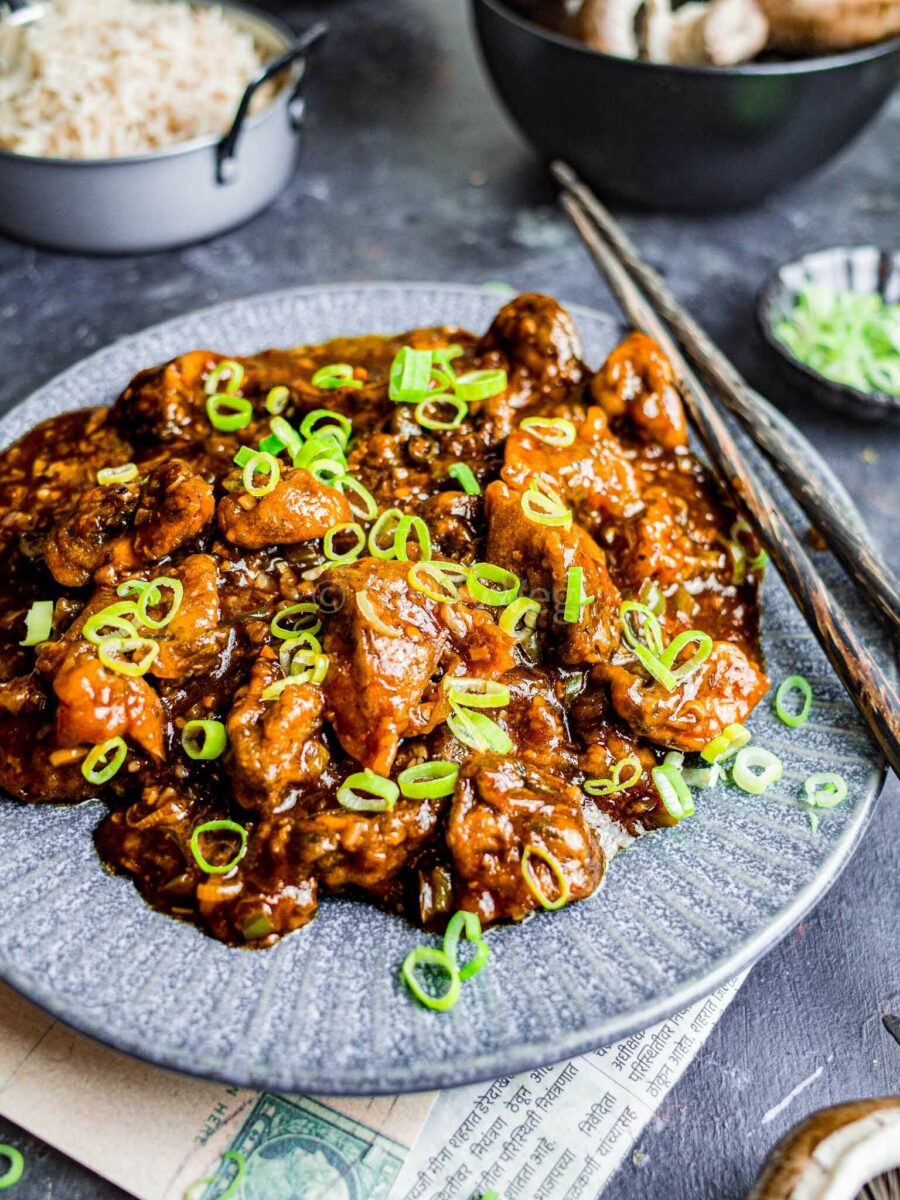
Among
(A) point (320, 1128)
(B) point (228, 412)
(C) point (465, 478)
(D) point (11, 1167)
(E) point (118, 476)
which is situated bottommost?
(D) point (11, 1167)

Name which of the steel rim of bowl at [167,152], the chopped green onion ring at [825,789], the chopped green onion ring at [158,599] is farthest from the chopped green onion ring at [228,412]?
the chopped green onion ring at [825,789]

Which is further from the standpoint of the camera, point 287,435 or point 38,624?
point 287,435

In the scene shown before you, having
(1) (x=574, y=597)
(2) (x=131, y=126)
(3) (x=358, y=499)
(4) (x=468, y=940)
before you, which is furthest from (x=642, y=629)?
(2) (x=131, y=126)

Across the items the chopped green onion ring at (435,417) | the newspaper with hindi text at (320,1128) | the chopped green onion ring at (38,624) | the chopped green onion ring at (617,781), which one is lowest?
the newspaper with hindi text at (320,1128)

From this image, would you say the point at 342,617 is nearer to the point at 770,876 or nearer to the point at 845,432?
the point at 770,876

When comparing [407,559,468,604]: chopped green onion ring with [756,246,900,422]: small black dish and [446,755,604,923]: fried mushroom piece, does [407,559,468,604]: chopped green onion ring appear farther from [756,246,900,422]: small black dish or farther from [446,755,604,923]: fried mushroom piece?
[756,246,900,422]: small black dish

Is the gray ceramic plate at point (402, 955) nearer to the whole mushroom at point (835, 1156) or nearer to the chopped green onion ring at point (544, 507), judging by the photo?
the whole mushroom at point (835, 1156)

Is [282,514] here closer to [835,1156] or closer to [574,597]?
[574,597]
